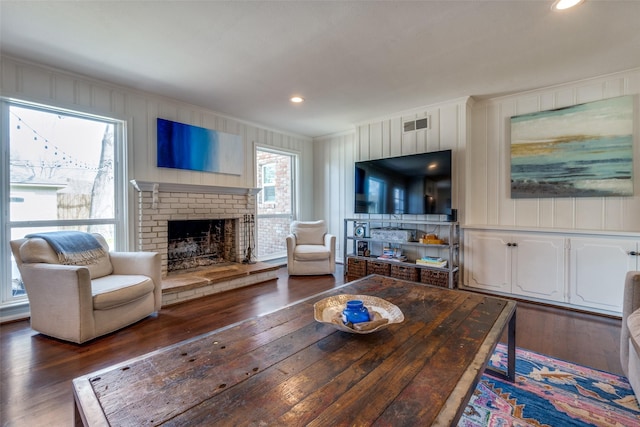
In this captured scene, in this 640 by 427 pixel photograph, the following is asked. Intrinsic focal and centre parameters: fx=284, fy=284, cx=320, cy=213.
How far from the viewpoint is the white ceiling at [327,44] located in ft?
6.48

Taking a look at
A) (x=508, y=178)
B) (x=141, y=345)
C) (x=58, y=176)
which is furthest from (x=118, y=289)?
(x=508, y=178)

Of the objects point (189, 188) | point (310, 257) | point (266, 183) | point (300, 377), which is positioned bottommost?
point (310, 257)

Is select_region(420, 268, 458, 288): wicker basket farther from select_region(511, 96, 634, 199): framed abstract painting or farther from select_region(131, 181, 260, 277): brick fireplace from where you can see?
select_region(131, 181, 260, 277): brick fireplace

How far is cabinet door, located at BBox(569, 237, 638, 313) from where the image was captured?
262cm

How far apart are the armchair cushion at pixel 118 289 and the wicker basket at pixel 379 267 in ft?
8.77

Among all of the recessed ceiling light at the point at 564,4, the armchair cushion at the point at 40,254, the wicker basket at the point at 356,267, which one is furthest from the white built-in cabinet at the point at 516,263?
the armchair cushion at the point at 40,254

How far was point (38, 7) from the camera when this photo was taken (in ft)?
6.34

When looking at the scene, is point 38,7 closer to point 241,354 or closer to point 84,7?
point 84,7

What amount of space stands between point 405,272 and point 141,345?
2.95 m

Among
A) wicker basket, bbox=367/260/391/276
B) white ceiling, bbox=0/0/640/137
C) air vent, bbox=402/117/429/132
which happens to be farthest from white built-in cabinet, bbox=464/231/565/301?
white ceiling, bbox=0/0/640/137

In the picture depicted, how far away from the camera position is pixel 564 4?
190 cm

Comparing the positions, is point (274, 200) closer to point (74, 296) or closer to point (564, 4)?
point (74, 296)

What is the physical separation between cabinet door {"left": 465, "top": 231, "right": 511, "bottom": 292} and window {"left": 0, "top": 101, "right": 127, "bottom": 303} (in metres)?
4.15

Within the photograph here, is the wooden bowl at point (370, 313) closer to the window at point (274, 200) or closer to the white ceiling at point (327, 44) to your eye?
the white ceiling at point (327, 44)
